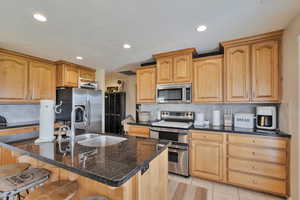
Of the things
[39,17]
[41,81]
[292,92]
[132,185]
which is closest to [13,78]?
[41,81]

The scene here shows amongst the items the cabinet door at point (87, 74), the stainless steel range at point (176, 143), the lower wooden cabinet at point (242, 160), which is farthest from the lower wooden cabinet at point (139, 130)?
the cabinet door at point (87, 74)

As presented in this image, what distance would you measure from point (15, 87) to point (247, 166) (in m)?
4.49

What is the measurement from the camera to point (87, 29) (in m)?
1.92

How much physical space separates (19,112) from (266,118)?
4.94m

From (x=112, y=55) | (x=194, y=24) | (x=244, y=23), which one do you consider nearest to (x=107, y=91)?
(x=112, y=55)

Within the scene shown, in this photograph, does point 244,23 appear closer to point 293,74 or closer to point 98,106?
point 293,74

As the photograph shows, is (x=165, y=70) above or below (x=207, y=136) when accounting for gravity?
above

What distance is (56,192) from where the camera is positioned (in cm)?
106

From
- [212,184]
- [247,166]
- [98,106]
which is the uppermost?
[98,106]

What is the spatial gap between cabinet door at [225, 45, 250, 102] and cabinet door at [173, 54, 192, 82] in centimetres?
67

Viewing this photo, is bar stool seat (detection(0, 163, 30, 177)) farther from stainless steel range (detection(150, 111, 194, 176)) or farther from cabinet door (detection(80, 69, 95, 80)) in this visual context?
cabinet door (detection(80, 69, 95, 80))

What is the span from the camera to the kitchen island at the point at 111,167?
2.73 ft

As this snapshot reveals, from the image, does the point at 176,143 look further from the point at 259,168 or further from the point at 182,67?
the point at 182,67

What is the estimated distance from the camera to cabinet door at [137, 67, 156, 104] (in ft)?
10.3
